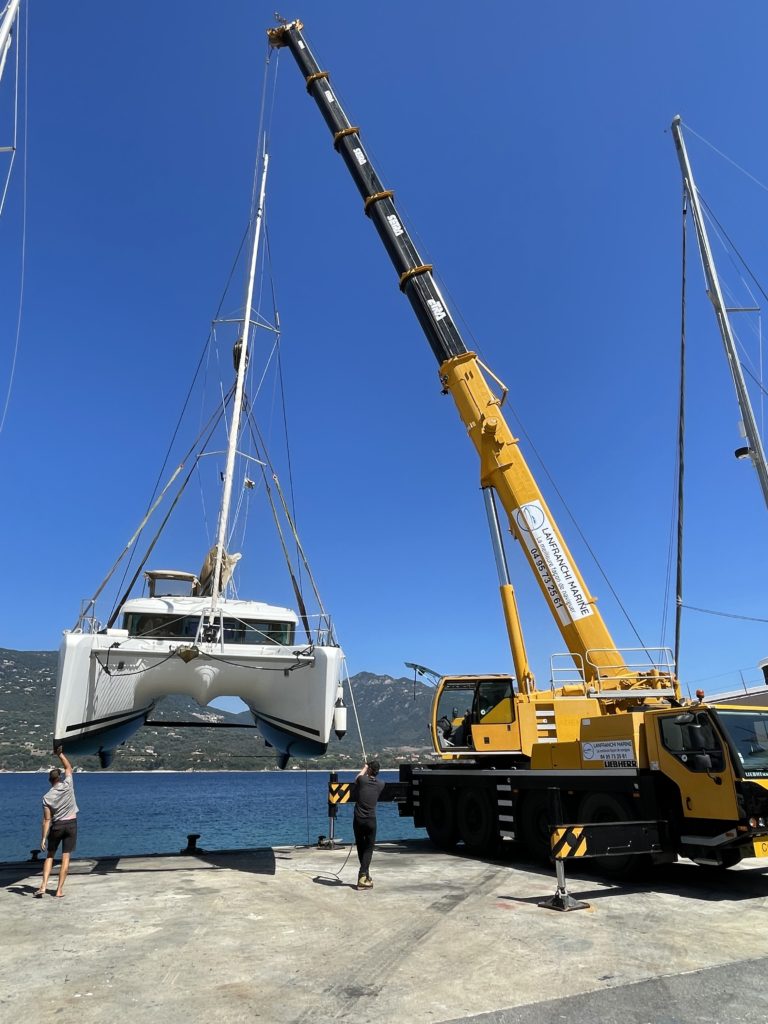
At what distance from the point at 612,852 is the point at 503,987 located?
3569 millimetres

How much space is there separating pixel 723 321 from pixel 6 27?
43.1ft

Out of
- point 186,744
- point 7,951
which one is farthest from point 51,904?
point 186,744

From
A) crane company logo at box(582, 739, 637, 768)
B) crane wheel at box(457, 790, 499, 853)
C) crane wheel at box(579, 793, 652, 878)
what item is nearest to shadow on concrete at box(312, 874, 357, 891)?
crane wheel at box(457, 790, 499, 853)

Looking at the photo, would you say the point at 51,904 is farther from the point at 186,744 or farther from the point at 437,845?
the point at 186,744

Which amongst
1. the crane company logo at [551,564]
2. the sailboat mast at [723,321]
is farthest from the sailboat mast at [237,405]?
the sailboat mast at [723,321]

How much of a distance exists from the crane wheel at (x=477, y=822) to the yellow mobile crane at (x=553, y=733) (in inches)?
0.9

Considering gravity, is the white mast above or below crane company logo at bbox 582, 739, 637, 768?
above

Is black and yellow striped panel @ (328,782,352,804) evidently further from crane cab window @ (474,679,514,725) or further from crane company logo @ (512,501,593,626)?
crane company logo @ (512,501,593,626)

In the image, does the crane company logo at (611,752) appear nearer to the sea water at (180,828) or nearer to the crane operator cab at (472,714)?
the crane operator cab at (472,714)

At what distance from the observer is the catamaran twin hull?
9.36m

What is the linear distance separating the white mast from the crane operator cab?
11004 millimetres

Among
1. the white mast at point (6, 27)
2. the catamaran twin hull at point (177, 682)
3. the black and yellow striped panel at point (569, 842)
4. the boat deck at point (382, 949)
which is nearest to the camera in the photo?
the boat deck at point (382, 949)

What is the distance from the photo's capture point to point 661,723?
8.47m

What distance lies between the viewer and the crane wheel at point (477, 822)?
1054 cm
